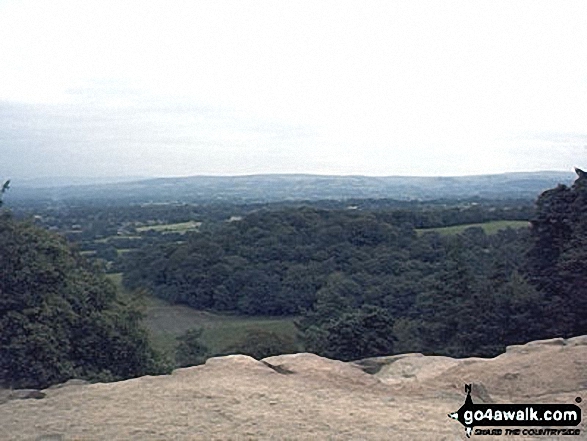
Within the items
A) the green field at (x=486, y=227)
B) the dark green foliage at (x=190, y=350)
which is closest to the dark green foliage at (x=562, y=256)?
the dark green foliage at (x=190, y=350)

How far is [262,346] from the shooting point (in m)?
27.8

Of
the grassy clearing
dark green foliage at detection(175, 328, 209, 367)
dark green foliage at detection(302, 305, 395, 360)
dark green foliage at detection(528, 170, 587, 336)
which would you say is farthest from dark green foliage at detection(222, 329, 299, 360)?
the grassy clearing

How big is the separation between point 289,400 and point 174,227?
93196mm

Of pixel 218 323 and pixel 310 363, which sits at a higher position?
pixel 310 363

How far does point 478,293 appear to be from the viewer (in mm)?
25922

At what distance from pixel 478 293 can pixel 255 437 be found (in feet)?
63.7

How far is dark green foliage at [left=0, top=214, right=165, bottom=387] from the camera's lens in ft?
61.5

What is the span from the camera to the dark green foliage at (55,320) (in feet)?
61.5

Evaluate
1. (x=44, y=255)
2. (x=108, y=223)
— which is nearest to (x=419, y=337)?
(x=44, y=255)

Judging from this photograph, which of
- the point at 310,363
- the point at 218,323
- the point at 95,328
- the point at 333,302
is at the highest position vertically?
the point at 310,363

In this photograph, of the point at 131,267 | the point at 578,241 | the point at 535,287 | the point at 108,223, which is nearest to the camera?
the point at 578,241

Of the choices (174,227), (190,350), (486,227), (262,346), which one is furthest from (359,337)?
(174,227)

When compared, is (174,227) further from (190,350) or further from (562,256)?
(562,256)

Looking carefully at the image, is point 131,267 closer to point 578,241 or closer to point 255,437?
point 578,241
